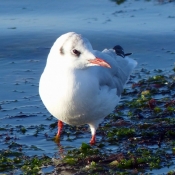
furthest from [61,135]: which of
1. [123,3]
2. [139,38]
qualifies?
[123,3]

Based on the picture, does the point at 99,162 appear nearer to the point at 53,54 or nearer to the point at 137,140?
the point at 137,140

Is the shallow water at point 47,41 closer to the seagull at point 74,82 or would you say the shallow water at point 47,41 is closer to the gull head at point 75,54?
the seagull at point 74,82

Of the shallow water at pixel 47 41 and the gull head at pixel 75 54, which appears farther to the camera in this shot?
the shallow water at pixel 47 41

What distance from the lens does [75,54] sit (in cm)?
636

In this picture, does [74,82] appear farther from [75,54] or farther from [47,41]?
[47,41]

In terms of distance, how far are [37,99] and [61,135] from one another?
4.45 feet

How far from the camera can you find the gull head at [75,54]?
6.34m

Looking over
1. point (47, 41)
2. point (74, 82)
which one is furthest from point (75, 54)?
point (47, 41)

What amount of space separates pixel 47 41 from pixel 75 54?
5.07 meters

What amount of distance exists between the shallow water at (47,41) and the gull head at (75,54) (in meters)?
1.07

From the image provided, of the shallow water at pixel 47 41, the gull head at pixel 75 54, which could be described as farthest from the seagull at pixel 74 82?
the shallow water at pixel 47 41

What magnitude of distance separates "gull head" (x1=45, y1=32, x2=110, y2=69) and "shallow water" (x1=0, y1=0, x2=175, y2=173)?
1.07 m

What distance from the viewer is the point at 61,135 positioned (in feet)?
24.0

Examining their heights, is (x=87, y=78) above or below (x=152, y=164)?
above
